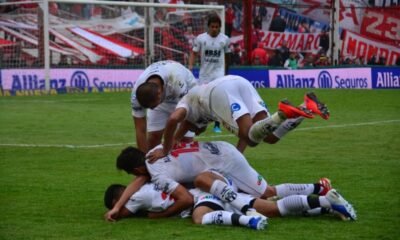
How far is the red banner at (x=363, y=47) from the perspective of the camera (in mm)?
39344

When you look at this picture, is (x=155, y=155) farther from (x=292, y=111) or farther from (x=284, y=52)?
(x=284, y=52)

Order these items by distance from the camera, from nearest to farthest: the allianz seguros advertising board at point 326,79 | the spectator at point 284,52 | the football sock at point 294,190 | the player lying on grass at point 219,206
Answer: the player lying on grass at point 219,206, the football sock at point 294,190, the allianz seguros advertising board at point 326,79, the spectator at point 284,52

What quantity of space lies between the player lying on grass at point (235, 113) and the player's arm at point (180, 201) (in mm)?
530

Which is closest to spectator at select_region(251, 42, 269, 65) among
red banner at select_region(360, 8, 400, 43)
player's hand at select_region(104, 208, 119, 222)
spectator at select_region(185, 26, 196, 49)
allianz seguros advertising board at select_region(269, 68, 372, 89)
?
allianz seguros advertising board at select_region(269, 68, 372, 89)

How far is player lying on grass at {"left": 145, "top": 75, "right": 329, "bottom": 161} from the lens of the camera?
9625 mm

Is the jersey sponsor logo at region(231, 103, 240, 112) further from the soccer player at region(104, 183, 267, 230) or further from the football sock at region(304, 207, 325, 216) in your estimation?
the football sock at region(304, 207, 325, 216)

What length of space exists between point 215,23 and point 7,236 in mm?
10728

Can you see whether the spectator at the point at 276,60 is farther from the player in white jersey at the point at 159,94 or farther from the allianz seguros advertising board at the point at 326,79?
the player in white jersey at the point at 159,94

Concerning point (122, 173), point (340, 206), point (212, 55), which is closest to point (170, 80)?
point (122, 173)

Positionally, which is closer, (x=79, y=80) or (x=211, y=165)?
(x=211, y=165)

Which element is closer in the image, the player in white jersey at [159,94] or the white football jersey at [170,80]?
the player in white jersey at [159,94]

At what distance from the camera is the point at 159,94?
10258 millimetres

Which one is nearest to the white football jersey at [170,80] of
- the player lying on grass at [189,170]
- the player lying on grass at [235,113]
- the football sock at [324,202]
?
the player lying on grass at [235,113]

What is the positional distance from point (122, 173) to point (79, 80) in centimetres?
1879
